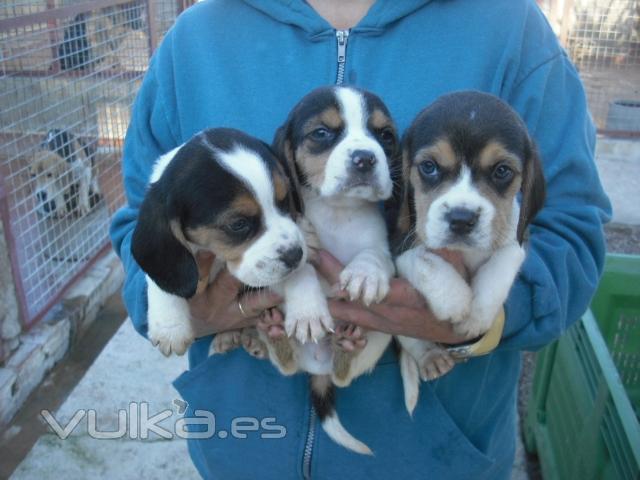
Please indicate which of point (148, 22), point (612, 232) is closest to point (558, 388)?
point (612, 232)

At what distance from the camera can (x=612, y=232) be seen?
7.12m

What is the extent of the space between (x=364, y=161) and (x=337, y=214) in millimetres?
275

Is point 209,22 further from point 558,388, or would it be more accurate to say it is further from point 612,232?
point 612,232

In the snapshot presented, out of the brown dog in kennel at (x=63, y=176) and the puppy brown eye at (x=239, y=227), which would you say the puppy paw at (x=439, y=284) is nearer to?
the puppy brown eye at (x=239, y=227)

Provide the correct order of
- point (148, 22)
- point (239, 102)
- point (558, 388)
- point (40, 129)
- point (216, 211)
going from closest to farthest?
point (216, 211), point (239, 102), point (558, 388), point (40, 129), point (148, 22)

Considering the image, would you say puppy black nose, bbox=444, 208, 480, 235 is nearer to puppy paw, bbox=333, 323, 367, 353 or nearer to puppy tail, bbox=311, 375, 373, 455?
puppy paw, bbox=333, 323, 367, 353

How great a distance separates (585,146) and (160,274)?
1.33 meters

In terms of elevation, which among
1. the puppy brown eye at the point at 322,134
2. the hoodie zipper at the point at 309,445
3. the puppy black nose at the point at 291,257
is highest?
the puppy brown eye at the point at 322,134

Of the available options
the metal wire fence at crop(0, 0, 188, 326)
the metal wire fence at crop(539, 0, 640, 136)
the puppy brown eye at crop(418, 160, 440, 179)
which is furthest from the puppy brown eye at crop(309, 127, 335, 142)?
the metal wire fence at crop(539, 0, 640, 136)

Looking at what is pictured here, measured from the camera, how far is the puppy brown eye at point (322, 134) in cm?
213

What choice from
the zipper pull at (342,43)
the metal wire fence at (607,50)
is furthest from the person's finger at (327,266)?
the metal wire fence at (607,50)

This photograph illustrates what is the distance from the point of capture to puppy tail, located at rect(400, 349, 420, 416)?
213cm

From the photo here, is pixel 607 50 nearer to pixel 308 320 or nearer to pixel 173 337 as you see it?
pixel 308 320

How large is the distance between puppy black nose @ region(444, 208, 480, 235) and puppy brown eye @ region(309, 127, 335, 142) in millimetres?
476
